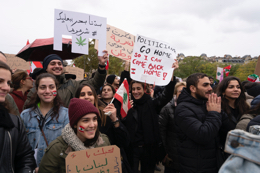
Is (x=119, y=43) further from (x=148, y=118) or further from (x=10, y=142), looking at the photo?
(x=10, y=142)

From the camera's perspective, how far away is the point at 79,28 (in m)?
3.29

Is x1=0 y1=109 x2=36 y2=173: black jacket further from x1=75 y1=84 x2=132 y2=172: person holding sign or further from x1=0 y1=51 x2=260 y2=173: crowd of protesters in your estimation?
x1=75 y1=84 x2=132 y2=172: person holding sign

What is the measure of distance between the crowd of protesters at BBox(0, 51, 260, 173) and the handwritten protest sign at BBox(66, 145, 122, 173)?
178mm

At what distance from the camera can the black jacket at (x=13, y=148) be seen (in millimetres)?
1327

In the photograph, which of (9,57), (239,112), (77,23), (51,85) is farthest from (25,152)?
(9,57)

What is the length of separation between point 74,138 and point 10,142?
0.52m

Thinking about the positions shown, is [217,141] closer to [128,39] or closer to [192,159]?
[192,159]

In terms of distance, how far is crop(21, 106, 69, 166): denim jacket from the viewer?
2.03 m

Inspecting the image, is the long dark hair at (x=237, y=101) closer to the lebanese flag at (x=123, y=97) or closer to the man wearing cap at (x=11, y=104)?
the lebanese flag at (x=123, y=97)

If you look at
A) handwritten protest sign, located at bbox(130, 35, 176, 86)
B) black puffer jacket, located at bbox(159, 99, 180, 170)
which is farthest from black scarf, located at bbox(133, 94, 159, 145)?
handwritten protest sign, located at bbox(130, 35, 176, 86)

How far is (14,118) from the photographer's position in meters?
1.52

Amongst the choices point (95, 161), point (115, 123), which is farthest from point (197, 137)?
point (95, 161)

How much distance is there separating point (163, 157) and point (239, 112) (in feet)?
4.84

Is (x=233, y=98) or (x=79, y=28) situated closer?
(x=233, y=98)
